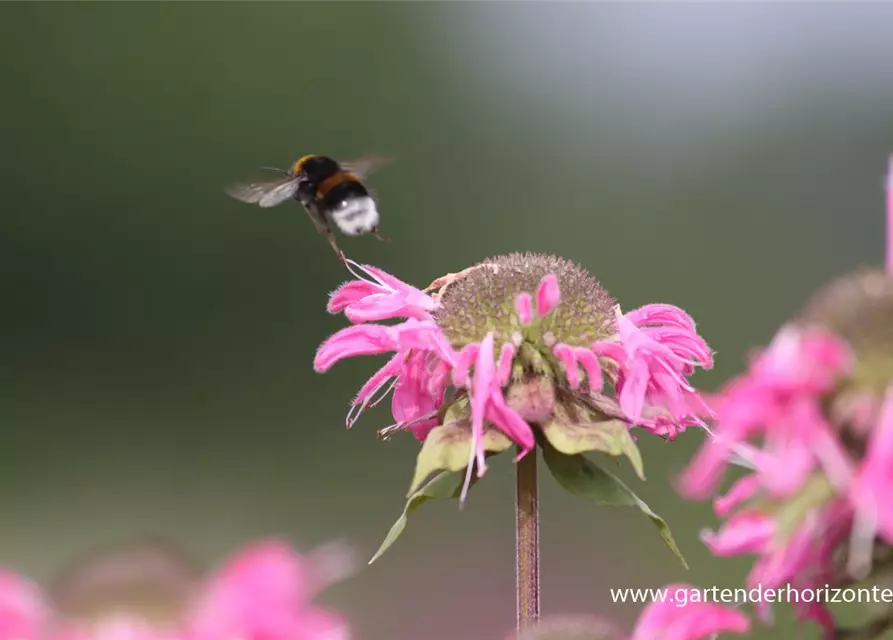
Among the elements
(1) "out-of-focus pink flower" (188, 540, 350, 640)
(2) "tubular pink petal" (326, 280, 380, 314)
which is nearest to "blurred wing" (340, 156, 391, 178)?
(2) "tubular pink petal" (326, 280, 380, 314)

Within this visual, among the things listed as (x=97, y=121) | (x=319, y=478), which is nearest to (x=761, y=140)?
(x=319, y=478)

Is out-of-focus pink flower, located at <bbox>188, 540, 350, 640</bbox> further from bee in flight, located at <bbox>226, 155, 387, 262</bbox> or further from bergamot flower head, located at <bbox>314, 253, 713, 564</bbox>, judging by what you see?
bee in flight, located at <bbox>226, 155, 387, 262</bbox>

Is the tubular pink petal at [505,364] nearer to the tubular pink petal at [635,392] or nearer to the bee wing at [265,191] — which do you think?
the tubular pink petal at [635,392]

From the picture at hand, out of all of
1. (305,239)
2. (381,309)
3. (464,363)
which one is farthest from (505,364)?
(305,239)

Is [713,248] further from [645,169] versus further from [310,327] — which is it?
[310,327]

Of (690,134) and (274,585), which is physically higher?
(690,134)

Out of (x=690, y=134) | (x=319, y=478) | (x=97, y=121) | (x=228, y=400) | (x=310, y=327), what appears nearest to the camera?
(x=319, y=478)
